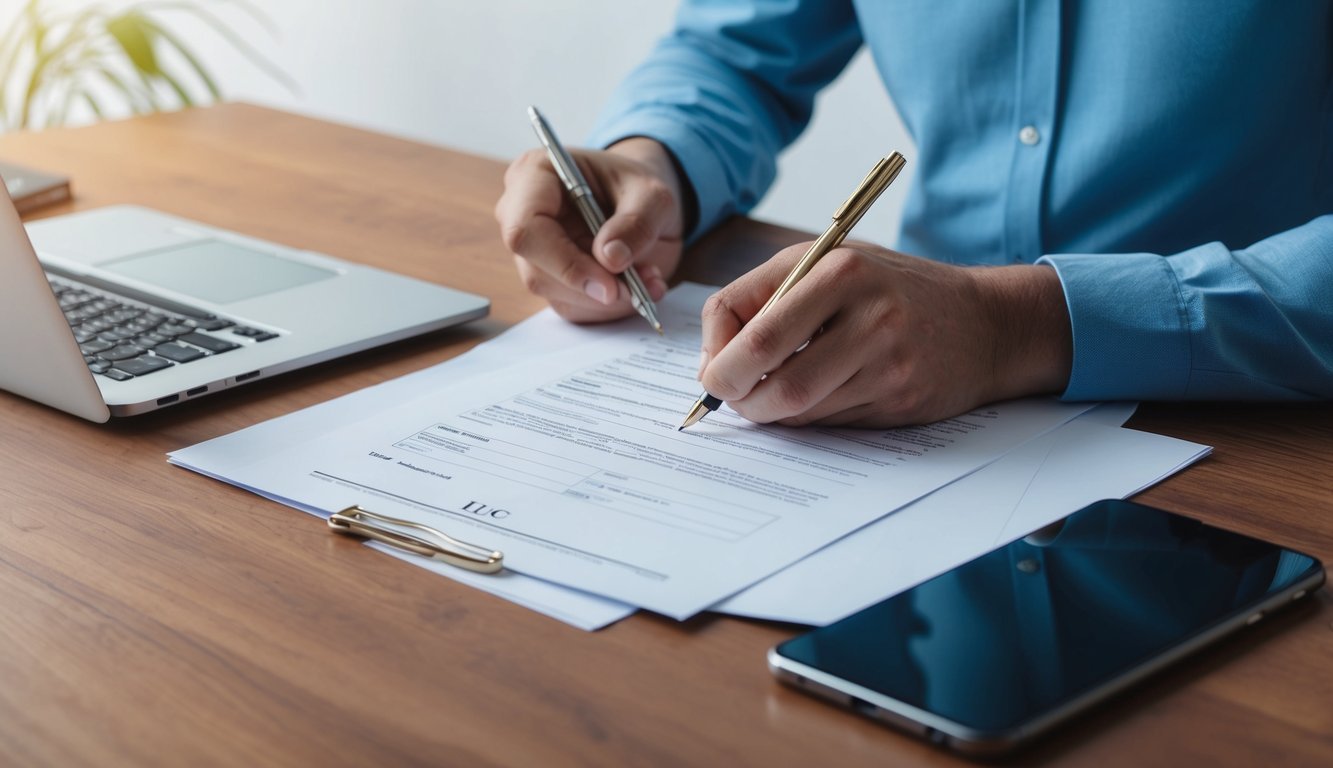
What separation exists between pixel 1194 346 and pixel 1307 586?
231 mm

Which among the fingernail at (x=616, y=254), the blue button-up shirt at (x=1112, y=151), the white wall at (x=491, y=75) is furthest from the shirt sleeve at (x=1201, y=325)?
the white wall at (x=491, y=75)

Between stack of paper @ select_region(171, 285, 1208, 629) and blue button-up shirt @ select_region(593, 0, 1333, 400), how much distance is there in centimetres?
8

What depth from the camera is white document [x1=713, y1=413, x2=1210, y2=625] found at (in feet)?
1.77

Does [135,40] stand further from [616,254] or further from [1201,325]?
[1201,325]

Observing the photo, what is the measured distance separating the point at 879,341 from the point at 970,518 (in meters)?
0.13

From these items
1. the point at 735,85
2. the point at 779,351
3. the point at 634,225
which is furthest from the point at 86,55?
the point at 779,351

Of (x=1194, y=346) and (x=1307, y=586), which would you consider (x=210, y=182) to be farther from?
(x=1307, y=586)

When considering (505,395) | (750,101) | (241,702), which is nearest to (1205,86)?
(750,101)

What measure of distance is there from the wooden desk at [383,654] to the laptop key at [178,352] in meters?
0.04

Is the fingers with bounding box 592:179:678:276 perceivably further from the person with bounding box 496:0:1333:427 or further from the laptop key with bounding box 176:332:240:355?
the laptop key with bounding box 176:332:240:355

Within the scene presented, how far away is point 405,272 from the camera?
1.01 m

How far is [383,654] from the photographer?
51cm

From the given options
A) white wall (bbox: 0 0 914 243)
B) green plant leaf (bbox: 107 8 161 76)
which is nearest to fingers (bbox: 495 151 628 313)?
white wall (bbox: 0 0 914 243)

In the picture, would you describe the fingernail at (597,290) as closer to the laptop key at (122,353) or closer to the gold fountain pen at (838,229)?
the gold fountain pen at (838,229)
